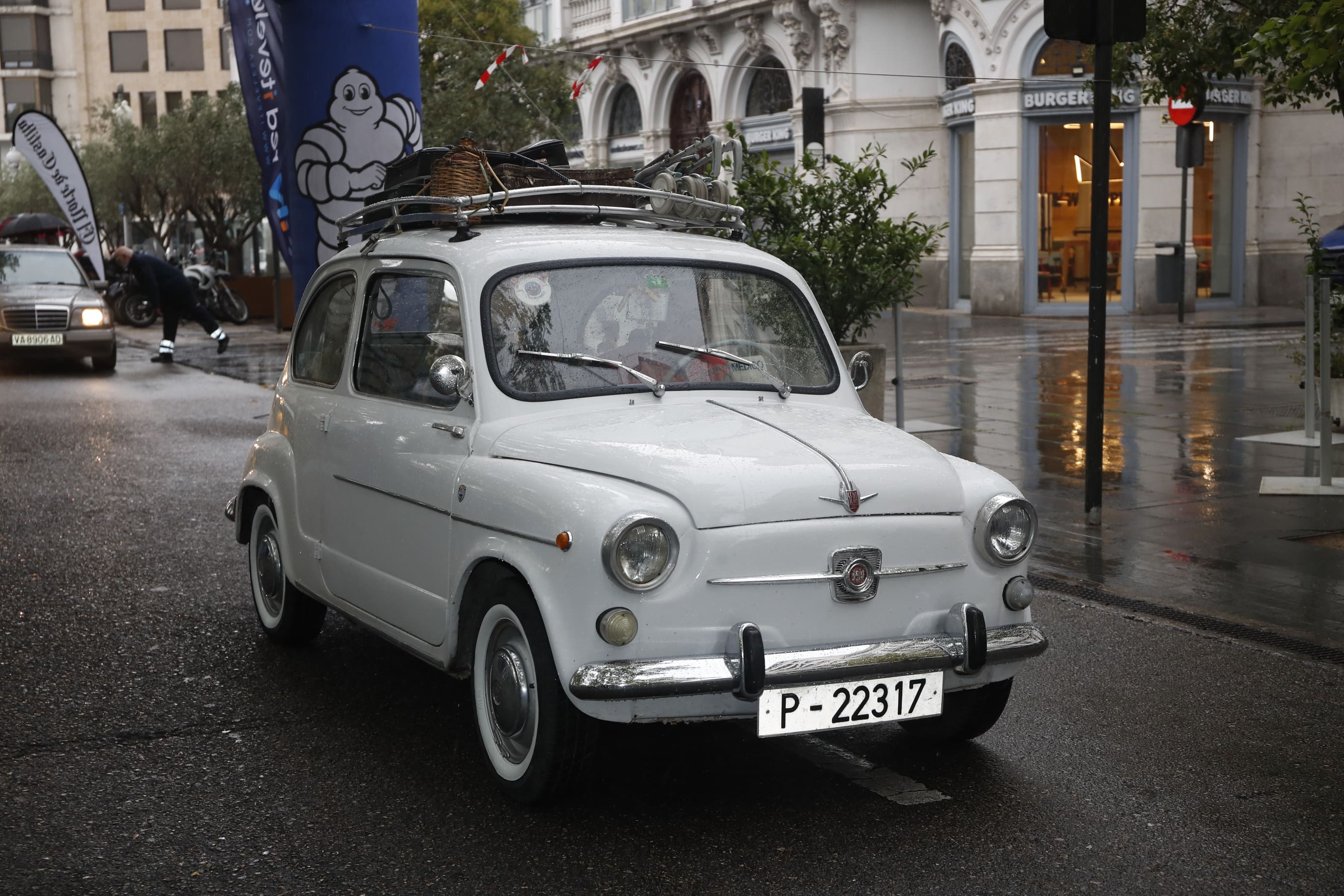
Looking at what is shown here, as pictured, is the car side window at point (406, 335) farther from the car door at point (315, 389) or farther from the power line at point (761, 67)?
the power line at point (761, 67)

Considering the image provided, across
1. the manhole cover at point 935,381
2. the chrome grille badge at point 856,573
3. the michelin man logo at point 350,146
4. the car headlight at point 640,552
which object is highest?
the michelin man logo at point 350,146

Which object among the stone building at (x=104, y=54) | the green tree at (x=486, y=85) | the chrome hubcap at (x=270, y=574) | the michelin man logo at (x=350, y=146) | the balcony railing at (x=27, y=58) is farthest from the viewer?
the balcony railing at (x=27, y=58)

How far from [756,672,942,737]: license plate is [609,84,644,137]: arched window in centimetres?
3755

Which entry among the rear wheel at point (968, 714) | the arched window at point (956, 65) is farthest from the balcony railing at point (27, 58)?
the rear wheel at point (968, 714)

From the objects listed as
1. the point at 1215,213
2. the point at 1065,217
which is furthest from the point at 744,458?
the point at 1215,213

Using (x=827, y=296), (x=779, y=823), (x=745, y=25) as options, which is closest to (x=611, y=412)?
(x=779, y=823)

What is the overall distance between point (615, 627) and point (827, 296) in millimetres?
7214

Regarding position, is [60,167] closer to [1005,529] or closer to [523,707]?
[523,707]

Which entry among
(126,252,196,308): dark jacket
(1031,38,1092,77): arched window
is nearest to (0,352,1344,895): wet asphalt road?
(126,252,196,308): dark jacket

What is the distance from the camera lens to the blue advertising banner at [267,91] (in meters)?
13.3

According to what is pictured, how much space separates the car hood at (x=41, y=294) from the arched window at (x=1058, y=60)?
17767 millimetres

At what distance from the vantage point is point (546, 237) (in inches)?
209

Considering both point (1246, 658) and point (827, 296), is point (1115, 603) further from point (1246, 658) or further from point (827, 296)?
point (827, 296)

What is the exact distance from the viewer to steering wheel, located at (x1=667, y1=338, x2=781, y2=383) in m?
5.14
